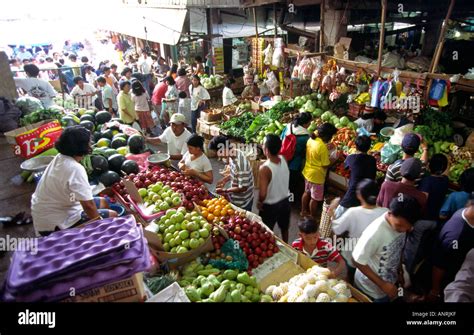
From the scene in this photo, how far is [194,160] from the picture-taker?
4531mm

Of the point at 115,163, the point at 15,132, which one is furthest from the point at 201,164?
the point at 15,132

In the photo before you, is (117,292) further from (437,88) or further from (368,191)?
(437,88)

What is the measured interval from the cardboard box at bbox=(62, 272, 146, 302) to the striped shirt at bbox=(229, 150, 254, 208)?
2.15 m

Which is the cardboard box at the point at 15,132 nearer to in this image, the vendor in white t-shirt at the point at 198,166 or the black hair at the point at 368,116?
the vendor in white t-shirt at the point at 198,166

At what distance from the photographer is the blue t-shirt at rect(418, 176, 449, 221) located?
3816 millimetres

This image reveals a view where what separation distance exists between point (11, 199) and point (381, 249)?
4657mm

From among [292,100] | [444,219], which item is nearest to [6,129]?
[292,100]

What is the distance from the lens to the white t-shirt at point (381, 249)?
8.79 feet

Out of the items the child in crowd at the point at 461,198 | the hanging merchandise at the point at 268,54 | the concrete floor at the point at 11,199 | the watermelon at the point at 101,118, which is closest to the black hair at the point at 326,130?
the concrete floor at the point at 11,199

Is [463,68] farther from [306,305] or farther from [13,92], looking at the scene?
[13,92]

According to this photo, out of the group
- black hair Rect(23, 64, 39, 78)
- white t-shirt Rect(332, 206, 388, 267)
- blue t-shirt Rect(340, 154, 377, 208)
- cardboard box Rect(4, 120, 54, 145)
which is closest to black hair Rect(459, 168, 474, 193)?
blue t-shirt Rect(340, 154, 377, 208)

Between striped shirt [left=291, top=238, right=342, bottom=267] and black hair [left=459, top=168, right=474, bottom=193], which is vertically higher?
black hair [left=459, top=168, right=474, bottom=193]

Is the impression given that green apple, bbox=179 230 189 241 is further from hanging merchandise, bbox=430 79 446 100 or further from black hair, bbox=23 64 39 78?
black hair, bbox=23 64 39 78

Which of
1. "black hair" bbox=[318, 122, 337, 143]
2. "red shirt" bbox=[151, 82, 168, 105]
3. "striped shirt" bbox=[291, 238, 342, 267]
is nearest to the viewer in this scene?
"striped shirt" bbox=[291, 238, 342, 267]
